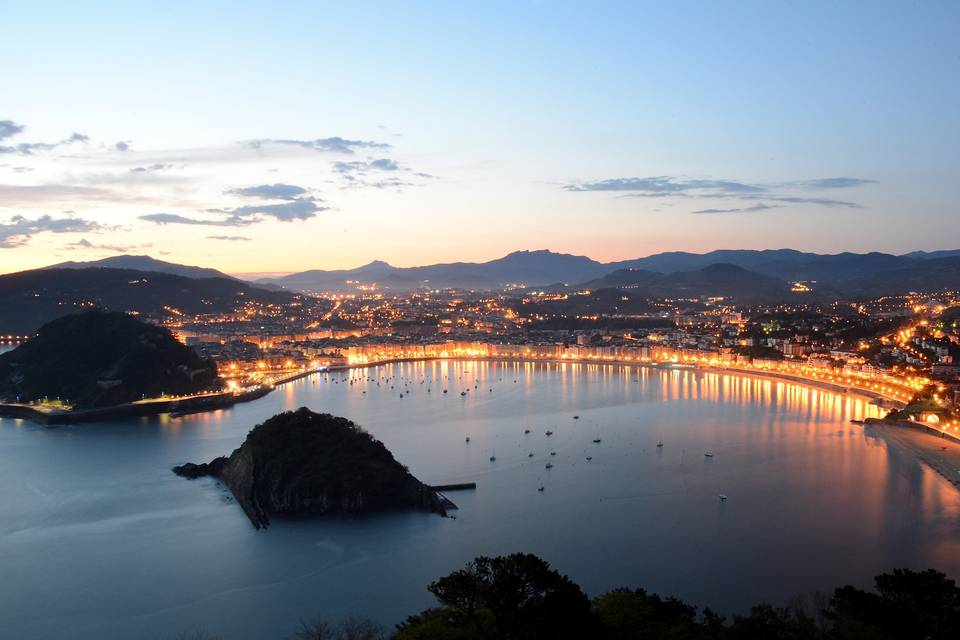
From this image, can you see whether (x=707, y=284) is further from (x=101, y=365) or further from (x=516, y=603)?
(x=516, y=603)

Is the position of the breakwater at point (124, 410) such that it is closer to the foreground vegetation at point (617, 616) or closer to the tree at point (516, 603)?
the foreground vegetation at point (617, 616)

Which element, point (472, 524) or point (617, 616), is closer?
point (617, 616)

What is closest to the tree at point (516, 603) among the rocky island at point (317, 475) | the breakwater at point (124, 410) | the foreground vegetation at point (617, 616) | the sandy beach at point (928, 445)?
the foreground vegetation at point (617, 616)

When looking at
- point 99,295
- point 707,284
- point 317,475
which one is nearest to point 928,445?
point 317,475

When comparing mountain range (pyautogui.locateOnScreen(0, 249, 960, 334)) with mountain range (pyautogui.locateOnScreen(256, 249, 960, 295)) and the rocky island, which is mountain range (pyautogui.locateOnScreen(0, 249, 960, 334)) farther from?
the rocky island

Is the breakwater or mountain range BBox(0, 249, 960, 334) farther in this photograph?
mountain range BBox(0, 249, 960, 334)

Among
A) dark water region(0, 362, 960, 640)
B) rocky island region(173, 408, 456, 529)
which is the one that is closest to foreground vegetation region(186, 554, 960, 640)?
dark water region(0, 362, 960, 640)
